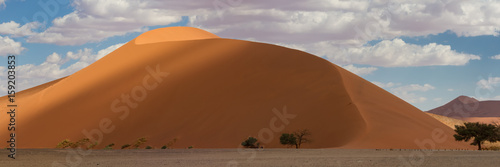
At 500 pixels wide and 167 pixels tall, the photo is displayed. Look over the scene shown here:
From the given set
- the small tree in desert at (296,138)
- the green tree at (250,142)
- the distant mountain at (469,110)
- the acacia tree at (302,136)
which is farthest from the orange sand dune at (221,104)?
the distant mountain at (469,110)

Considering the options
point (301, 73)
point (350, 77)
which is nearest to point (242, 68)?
point (301, 73)

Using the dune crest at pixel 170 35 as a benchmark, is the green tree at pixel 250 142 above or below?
below

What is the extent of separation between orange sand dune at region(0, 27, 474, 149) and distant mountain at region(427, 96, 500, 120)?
82.4m

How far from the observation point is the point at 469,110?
498ft

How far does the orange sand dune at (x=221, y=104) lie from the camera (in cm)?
4976

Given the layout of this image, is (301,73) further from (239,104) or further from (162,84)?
(162,84)

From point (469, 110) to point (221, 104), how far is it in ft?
377

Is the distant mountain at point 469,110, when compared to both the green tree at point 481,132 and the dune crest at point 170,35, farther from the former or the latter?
the green tree at point 481,132

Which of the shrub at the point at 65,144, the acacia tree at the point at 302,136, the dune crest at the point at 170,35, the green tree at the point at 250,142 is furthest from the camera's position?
the dune crest at the point at 170,35

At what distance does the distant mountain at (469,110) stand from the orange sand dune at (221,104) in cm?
8244

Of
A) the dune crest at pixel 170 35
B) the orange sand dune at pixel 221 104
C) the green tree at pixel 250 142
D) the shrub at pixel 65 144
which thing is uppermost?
the dune crest at pixel 170 35

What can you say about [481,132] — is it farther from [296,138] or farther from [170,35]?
[170,35]

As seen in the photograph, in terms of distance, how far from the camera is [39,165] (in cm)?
2545

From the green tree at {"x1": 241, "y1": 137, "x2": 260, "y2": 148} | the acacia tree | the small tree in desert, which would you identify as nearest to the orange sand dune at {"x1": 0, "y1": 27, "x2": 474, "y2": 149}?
the acacia tree
